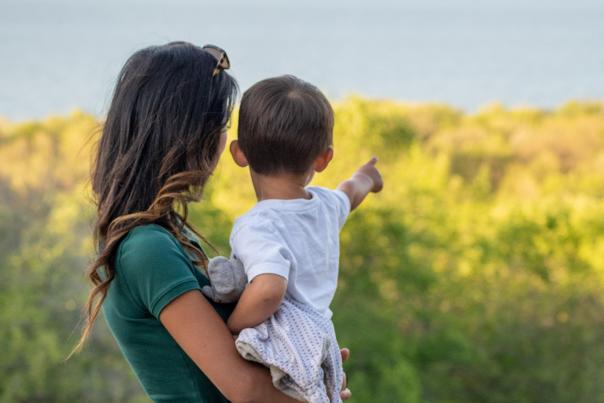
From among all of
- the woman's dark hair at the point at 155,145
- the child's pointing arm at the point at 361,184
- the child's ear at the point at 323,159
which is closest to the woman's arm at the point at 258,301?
the woman's dark hair at the point at 155,145

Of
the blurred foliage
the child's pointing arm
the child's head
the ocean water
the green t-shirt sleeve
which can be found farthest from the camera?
the ocean water

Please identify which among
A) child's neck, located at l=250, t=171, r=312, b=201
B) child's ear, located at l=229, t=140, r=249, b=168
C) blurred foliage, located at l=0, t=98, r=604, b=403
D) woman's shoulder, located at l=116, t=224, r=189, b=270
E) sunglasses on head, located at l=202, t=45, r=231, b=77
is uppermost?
sunglasses on head, located at l=202, t=45, r=231, b=77

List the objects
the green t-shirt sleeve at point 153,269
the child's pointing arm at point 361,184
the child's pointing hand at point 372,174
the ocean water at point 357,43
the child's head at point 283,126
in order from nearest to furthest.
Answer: the green t-shirt sleeve at point 153,269 < the child's head at point 283,126 < the child's pointing arm at point 361,184 < the child's pointing hand at point 372,174 < the ocean water at point 357,43

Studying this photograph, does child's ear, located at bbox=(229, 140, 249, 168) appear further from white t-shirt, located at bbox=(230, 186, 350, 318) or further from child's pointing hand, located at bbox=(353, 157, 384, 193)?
child's pointing hand, located at bbox=(353, 157, 384, 193)

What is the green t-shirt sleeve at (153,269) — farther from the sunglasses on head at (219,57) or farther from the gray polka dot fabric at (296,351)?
the sunglasses on head at (219,57)

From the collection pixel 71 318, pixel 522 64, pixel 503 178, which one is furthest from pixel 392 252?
pixel 522 64

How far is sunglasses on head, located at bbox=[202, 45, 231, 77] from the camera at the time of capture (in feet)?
4.51

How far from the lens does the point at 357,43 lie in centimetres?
2480

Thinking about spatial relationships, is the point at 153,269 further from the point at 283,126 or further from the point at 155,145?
the point at 283,126

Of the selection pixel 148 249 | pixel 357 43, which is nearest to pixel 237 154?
pixel 148 249

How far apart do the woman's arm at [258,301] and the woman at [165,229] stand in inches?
1.3

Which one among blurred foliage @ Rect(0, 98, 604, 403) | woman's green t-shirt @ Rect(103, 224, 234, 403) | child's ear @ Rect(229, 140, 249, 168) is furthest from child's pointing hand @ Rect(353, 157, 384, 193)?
blurred foliage @ Rect(0, 98, 604, 403)

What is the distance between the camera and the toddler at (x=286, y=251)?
4.16 ft

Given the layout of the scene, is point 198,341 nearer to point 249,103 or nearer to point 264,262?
point 264,262
